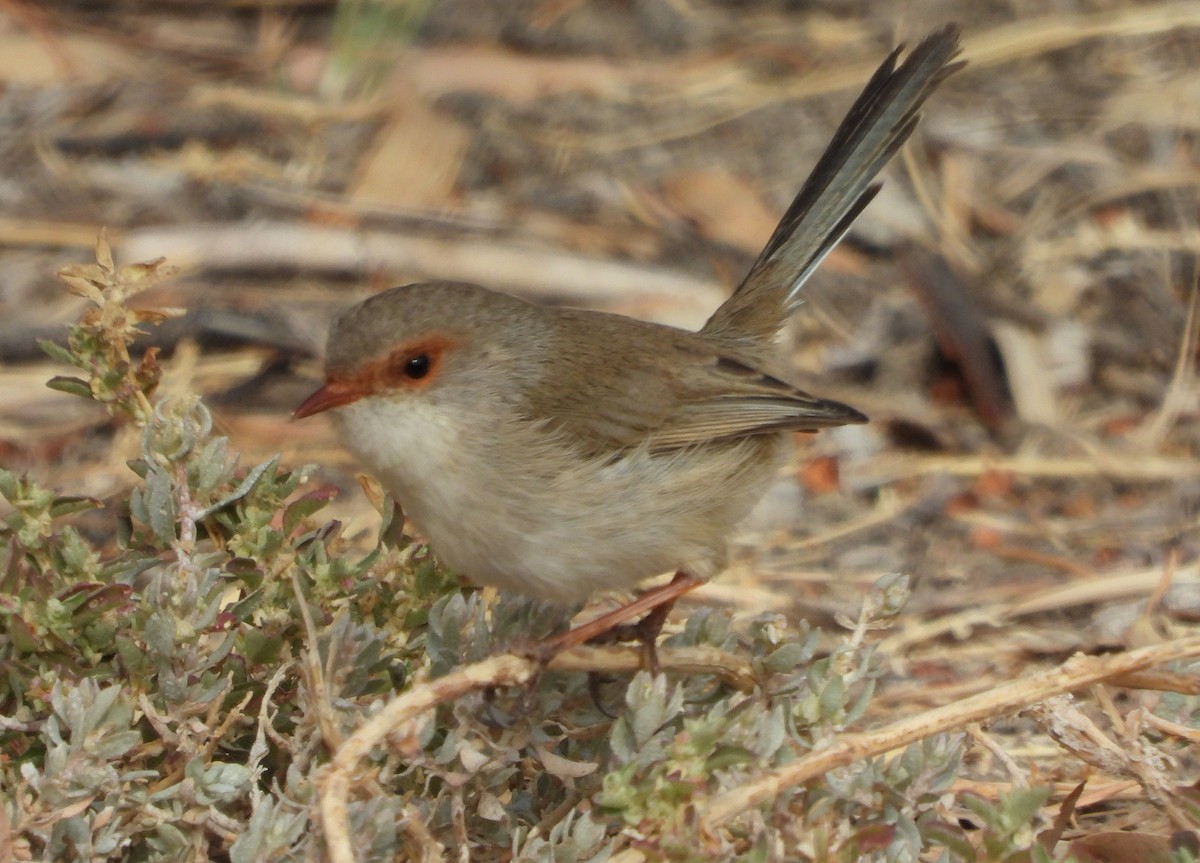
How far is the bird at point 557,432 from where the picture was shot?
12.5 feet

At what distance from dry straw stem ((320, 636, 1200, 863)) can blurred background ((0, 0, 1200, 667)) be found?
60.4 inches

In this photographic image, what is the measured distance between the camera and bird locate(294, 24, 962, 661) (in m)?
3.80

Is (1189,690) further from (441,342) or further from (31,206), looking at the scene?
(31,206)

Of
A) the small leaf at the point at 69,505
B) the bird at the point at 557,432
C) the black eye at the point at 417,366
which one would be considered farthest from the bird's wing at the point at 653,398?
the small leaf at the point at 69,505

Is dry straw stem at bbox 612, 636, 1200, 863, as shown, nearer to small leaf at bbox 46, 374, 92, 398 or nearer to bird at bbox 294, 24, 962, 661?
bird at bbox 294, 24, 962, 661

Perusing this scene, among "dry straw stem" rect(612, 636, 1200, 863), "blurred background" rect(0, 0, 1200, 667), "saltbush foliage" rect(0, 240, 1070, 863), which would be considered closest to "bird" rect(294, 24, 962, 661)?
"saltbush foliage" rect(0, 240, 1070, 863)

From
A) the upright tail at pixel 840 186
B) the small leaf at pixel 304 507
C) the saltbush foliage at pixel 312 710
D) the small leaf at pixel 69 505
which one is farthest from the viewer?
the upright tail at pixel 840 186

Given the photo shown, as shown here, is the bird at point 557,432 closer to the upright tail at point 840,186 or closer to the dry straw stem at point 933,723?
the upright tail at point 840,186

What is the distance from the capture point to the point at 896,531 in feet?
19.0

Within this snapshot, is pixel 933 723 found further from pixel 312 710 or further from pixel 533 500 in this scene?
pixel 312 710

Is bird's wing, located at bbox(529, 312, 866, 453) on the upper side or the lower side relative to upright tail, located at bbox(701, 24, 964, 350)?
lower

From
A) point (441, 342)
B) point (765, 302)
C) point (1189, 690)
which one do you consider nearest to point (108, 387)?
point (441, 342)

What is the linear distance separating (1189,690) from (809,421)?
1.21 m

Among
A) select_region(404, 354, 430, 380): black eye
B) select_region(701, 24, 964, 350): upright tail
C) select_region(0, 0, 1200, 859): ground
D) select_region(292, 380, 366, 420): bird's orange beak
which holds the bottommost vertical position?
select_region(0, 0, 1200, 859): ground
